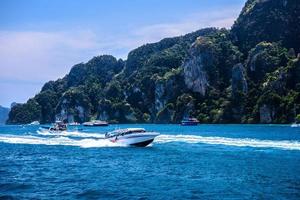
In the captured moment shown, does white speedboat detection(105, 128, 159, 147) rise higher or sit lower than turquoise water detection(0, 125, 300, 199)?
higher

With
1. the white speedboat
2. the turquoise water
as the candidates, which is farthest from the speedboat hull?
the turquoise water

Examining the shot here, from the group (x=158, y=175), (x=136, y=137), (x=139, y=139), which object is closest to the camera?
(x=158, y=175)

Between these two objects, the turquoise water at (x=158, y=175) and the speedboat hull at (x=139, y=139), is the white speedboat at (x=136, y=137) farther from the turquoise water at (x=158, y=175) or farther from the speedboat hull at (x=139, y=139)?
the turquoise water at (x=158, y=175)

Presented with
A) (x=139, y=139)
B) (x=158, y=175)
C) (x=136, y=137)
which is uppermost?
(x=136, y=137)

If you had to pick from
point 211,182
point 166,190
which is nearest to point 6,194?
point 166,190

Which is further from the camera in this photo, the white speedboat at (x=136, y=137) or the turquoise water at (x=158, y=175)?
the white speedboat at (x=136, y=137)

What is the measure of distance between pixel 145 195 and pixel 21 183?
12.3 meters

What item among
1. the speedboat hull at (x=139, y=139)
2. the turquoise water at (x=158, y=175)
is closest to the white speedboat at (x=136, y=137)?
the speedboat hull at (x=139, y=139)

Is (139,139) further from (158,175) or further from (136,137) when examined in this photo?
(158,175)

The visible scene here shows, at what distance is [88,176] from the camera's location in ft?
147

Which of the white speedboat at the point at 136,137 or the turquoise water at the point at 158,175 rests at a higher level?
the white speedboat at the point at 136,137

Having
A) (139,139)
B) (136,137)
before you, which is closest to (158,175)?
(139,139)

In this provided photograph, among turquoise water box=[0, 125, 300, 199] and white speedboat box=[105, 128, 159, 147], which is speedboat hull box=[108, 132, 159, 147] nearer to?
white speedboat box=[105, 128, 159, 147]

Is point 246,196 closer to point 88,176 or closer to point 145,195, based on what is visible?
point 145,195
